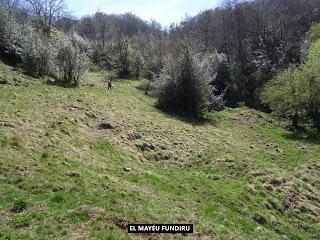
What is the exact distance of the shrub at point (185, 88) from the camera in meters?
45.2

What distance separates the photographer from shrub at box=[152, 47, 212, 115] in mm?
45219

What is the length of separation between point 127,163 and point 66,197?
7.85m

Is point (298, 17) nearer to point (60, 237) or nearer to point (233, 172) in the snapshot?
point (233, 172)

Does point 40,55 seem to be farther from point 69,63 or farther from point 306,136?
point 306,136

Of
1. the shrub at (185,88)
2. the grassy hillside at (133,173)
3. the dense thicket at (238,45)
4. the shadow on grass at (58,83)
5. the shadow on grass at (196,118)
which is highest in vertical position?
the dense thicket at (238,45)

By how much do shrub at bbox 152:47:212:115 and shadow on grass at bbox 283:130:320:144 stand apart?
10283 millimetres

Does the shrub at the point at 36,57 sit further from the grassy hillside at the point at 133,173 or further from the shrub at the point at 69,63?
the grassy hillside at the point at 133,173

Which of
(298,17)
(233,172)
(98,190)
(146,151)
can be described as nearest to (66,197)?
(98,190)

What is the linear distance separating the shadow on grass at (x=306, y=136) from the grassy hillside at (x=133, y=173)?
420 millimetres

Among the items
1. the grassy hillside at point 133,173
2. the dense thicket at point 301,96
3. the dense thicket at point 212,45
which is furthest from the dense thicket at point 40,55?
the dense thicket at point 301,96

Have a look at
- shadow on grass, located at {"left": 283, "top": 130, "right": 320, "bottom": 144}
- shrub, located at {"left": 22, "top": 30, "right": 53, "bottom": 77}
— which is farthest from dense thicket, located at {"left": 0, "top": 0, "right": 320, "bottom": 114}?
shadow on grass, located at {"left": 283, "top": 130, "right": 320, "bottom": 144}

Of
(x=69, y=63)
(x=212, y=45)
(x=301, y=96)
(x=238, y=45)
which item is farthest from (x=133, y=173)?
(x=212, y=45)

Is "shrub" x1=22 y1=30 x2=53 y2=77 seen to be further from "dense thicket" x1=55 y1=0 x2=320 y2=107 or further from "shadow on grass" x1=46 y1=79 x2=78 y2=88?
"dense thicket" x1=55 y1=0 x2=320 y2=107

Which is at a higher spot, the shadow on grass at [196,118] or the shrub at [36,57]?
the shrub at [36,57]
